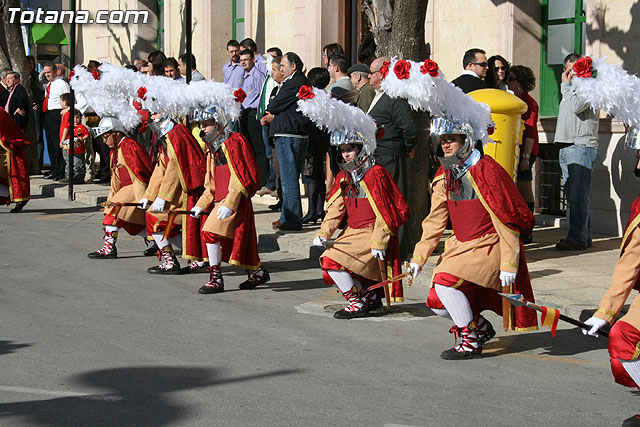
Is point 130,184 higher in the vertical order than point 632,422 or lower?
higher

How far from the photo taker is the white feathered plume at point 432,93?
6.84 m

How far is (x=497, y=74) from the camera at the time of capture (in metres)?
11.5

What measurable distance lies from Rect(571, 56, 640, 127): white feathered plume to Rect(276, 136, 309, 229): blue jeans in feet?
21.9

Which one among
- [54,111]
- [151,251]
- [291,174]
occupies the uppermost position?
[54,111]

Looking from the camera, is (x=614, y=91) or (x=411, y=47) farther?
(x=411, y=47)

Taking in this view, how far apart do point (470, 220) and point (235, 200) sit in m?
2.77

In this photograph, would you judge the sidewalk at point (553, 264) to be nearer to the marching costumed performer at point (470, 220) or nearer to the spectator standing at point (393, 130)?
the spectator standing at point (393, 130)

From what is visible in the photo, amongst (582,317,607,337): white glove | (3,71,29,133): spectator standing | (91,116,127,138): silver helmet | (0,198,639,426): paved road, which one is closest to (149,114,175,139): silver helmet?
(91,116,127,138): silver helmet

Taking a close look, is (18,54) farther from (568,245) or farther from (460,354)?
(460,354)

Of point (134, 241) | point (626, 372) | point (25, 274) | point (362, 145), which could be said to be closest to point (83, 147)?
point (134, 241)

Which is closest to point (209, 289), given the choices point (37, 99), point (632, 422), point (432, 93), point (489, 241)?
point (489, 241)

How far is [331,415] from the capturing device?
5562 mm

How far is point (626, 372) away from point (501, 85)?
6.43 m

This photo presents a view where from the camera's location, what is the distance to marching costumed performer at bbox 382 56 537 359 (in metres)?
6.83
